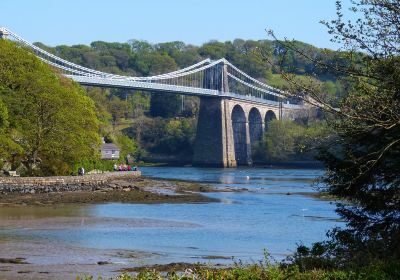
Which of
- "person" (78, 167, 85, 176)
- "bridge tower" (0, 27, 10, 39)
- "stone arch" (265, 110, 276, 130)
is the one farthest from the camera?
"stone arch" (265, 110, 276, 130)

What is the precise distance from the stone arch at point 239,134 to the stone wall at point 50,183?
61205 millimetres

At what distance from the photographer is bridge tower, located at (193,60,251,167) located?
100688 mm

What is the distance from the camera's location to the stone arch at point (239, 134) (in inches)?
4171

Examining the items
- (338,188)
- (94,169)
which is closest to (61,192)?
(94,169)

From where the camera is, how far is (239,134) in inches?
4264

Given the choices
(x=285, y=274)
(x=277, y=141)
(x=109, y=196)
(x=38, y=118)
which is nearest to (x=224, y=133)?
(x=277, y=141)

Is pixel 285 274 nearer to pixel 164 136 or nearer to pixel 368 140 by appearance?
pixel 368 140

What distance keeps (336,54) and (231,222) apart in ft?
58.0

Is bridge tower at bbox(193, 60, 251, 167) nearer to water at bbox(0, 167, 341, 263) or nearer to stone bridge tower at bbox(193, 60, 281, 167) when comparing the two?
stone bridge tower at bbox(193, 60, 281, 167)

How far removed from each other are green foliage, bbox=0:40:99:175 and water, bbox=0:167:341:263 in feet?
24.1

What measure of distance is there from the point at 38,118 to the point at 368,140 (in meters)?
28.6

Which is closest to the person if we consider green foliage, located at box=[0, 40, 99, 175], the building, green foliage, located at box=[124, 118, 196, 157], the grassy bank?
green foliage, located at box=[0, 40, 99, 175]

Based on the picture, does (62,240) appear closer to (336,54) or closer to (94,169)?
(336,54)

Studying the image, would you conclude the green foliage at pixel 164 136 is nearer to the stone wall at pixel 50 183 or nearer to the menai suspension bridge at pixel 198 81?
the menai suspension bridge at pixel 198 81
